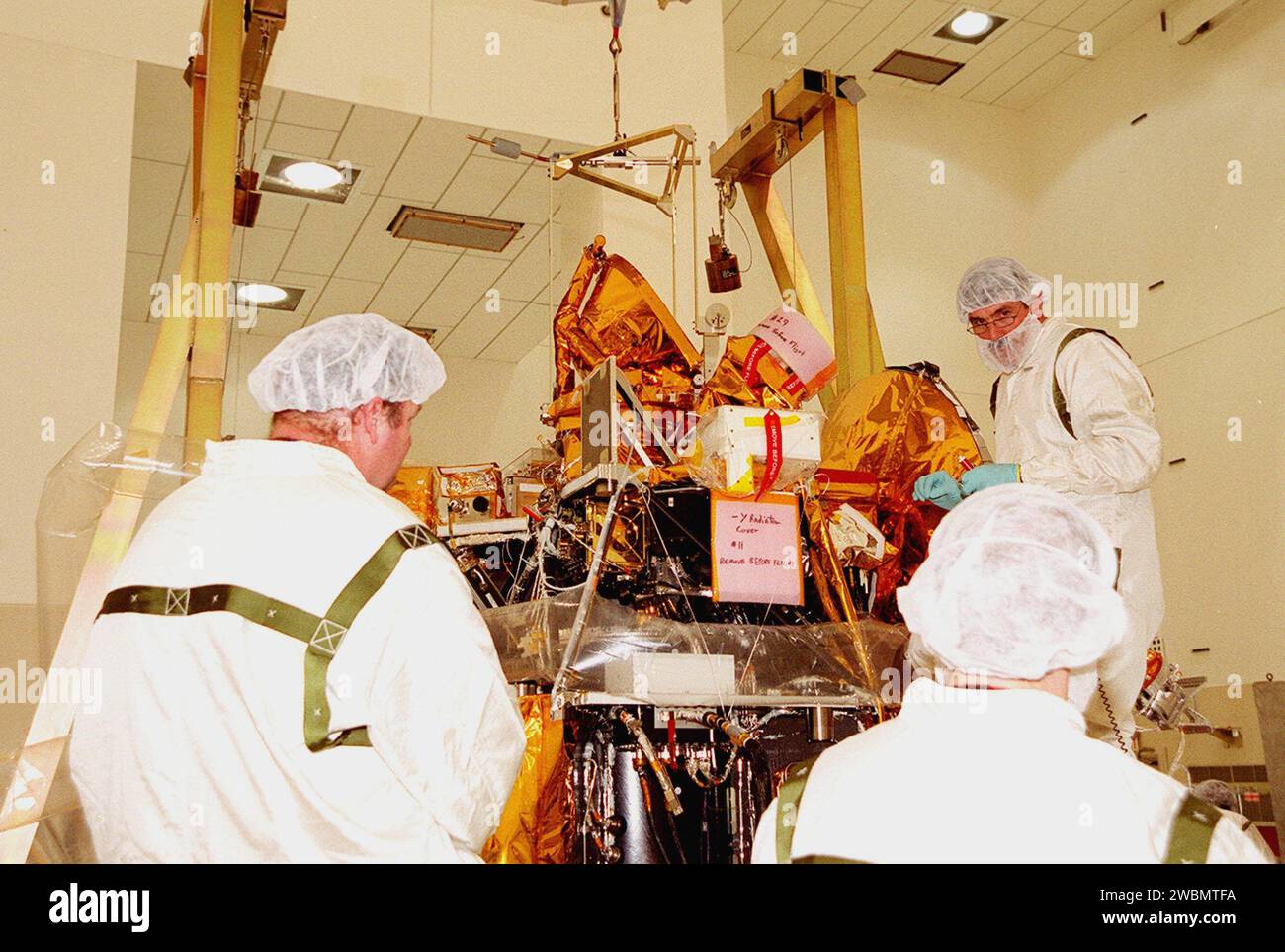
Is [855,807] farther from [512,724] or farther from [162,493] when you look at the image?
[162,493]

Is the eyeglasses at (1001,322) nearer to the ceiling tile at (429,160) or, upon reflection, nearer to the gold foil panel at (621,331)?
the gold foil panel at (621,331)

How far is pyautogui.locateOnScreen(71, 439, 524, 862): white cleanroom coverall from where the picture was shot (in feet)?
5.11

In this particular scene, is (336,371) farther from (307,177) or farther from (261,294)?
(261,294)

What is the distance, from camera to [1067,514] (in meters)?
1.38

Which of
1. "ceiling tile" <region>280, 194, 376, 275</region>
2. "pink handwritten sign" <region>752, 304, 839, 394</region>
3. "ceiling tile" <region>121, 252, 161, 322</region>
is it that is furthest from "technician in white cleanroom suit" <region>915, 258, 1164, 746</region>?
"ceiling tile" <region>121, 252, 161, 322</region>

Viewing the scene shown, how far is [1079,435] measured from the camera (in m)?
2.99

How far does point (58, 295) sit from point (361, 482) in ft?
9.02

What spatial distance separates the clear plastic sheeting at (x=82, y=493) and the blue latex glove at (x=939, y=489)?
1.60 meters

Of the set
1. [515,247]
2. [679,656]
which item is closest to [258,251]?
[515,247]

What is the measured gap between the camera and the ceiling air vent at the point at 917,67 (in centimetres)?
670

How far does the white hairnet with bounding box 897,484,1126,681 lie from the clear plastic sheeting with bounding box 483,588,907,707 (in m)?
0.98

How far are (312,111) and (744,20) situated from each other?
8.50ft

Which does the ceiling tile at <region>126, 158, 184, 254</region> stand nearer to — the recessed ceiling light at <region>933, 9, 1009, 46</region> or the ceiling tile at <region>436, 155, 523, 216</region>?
the ceiling tile at <region>436, 155, 523, 216</region>

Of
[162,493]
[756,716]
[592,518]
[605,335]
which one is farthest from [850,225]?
[162,493]
